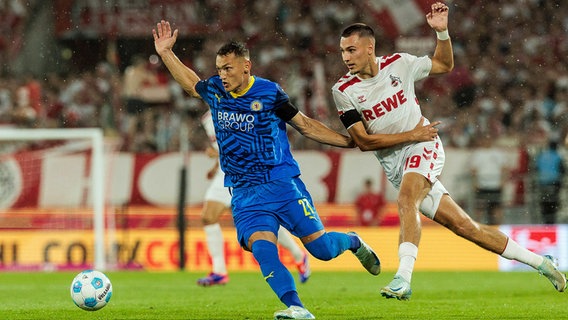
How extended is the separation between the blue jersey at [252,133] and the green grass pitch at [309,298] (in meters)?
1.12

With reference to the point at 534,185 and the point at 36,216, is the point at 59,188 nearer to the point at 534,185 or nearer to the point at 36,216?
the point at 36,216

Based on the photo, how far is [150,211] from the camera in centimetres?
1834

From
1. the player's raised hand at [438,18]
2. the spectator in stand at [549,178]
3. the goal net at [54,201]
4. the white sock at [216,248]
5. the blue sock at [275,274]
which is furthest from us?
the spectator in stand at [549,178]

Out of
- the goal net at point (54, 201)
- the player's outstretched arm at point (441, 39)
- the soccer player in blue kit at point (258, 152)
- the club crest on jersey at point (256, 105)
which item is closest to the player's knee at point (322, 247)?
the soccer player in blue kit at point (258, 152)

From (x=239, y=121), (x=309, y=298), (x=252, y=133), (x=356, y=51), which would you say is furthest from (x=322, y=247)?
(x=309, y=298)

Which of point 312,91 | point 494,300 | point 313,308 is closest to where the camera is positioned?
point 313,308

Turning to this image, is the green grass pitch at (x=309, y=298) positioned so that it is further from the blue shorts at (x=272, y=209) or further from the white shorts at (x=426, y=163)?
the white shorts at (x=426, y=163)

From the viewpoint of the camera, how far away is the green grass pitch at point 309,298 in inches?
329

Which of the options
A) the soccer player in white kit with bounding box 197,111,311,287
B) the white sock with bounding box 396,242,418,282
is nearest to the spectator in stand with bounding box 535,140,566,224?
the soccer player in white kit with bounding box 197,111,311,287

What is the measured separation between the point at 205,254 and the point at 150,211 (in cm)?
140

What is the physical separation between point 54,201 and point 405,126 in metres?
10.5

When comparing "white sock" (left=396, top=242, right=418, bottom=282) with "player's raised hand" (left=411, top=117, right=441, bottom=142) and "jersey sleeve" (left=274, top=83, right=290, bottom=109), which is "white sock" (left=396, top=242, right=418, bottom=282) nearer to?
"player's raised hand" (left=411, top=117, right=441, bottom=142)

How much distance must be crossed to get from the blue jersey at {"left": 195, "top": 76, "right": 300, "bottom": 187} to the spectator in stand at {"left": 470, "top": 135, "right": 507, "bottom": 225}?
34.9ft

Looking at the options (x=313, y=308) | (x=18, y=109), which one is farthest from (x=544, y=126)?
(x=313, y=308)
